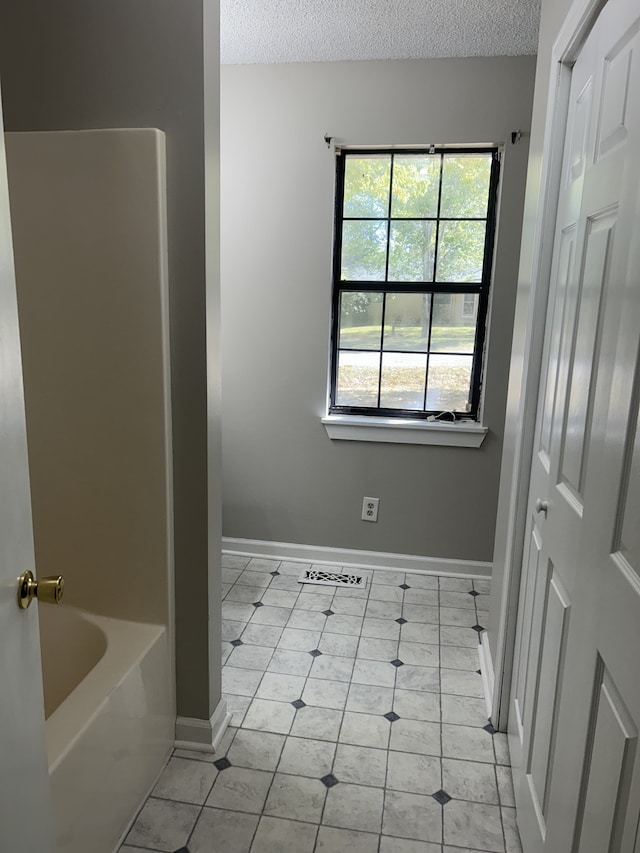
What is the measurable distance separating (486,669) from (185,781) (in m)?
1.19

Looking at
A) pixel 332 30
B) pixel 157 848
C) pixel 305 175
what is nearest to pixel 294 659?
pixel 157 848

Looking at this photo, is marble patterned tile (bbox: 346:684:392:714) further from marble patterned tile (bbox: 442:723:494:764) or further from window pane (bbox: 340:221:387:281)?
window pane (bbox: 340:221:387:281)

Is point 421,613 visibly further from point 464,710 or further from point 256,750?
point 256,750

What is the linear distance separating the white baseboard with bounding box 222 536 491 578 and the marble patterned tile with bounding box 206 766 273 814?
152 centimetres

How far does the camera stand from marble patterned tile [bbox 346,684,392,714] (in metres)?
2.20

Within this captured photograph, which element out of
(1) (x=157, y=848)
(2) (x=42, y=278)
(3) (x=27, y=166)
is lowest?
(1) (x=157, y=848)

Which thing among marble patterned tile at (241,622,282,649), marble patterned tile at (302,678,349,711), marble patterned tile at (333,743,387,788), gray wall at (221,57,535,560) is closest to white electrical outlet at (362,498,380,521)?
gray wall at (221,57,535,560)

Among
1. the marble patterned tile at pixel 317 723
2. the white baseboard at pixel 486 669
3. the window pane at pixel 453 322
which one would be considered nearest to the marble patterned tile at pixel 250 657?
the marble patterned tile at pixel 317 723

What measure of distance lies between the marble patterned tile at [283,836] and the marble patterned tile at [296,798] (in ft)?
0.07

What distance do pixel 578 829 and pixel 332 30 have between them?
2825mm

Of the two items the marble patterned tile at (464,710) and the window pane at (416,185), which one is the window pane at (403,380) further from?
the marble patterned tile at (464,710)

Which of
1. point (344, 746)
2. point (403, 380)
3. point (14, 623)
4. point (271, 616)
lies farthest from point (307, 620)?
point (14, 623)

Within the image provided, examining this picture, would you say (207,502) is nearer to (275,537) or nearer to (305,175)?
(275,537)

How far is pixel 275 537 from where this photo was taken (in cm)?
342
